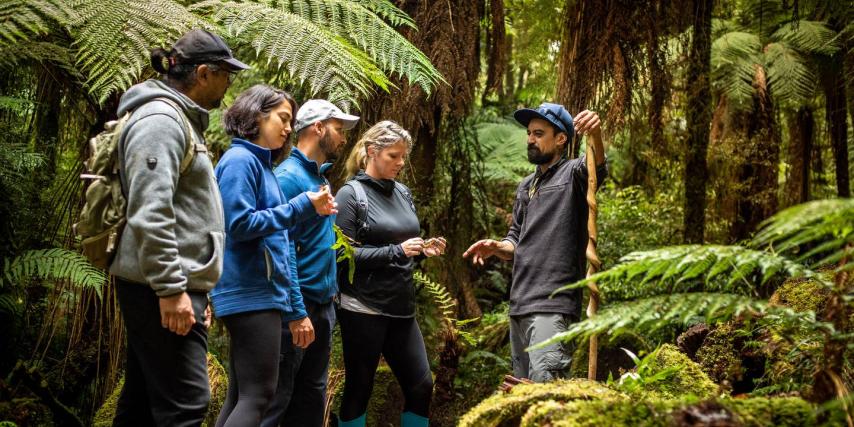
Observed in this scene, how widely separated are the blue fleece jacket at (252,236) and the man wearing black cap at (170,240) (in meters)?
0.26

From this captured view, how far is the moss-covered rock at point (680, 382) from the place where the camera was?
96.8 inches

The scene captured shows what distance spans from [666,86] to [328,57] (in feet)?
8.88

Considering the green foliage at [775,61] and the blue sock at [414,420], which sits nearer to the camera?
the blue sock at [414,420]

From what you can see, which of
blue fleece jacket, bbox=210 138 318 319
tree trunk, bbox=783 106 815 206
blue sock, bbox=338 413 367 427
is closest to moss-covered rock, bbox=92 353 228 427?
blue sock, bbox=338 413 367 427

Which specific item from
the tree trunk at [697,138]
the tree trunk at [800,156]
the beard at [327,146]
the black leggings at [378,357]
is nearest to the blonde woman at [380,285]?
the black leggings at [378,357]

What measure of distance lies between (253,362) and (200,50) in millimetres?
1216

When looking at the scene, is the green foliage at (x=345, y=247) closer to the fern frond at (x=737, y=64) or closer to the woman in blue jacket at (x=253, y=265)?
the woman in blue jacket at (x=253, y=265)

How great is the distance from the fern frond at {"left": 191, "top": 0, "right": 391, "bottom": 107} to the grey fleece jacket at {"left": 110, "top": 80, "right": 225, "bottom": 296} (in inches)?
28.8

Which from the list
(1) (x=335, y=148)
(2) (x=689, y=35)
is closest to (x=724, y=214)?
(2) (x=689, y=35)

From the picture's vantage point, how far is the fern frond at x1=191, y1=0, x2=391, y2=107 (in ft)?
10.9

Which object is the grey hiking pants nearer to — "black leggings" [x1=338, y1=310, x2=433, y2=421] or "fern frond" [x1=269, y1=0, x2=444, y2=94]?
"black leggings" [x1=338, y1=310, x2=433, y2=421]

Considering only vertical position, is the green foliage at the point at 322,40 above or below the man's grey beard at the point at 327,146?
above

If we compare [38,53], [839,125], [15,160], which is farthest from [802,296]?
[839,125]

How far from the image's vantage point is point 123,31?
3.09 m
